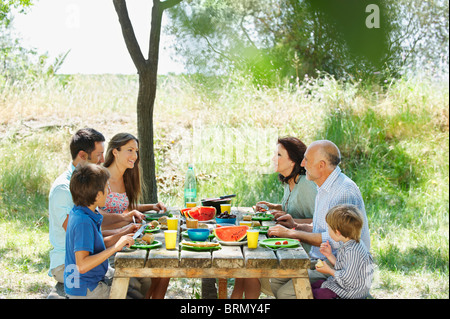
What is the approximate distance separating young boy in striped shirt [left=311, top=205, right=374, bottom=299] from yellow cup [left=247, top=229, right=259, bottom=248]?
39 cm

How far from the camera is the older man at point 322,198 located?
11.0ft

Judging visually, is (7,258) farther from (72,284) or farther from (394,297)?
(394,297)

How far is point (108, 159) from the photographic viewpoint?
4.34 meters

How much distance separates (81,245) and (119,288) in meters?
0.33

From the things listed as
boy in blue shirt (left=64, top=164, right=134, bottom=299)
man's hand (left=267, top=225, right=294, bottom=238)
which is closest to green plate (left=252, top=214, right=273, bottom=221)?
man's hand (left=267, top=225, right=294, bottom=238)

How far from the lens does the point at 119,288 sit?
9.04 feet

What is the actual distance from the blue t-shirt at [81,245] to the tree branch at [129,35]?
3.16 meters

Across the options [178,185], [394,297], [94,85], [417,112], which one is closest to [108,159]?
[394,297]

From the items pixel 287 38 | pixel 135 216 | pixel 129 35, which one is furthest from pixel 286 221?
pixel 287 38

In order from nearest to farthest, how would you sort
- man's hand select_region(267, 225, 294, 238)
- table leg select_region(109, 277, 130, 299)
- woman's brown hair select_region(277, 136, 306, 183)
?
table leg select_region(109, 277, 130, 299), man's hand select_region(267, 225, 294, 238), woman's brown hair select_region(277, 136, 306, 183)

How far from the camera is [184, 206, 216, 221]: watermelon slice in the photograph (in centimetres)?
393

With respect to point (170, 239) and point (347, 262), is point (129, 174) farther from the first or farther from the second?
point (347, 262)

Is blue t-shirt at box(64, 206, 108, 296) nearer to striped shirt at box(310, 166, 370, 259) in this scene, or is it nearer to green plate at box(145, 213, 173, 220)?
green plate at box(145, 213, 173, 220)

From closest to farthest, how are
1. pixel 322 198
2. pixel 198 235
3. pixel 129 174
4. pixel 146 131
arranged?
pixel 198 235 < pixel 322 198 < pixel 129 174 < pixel 146 131
